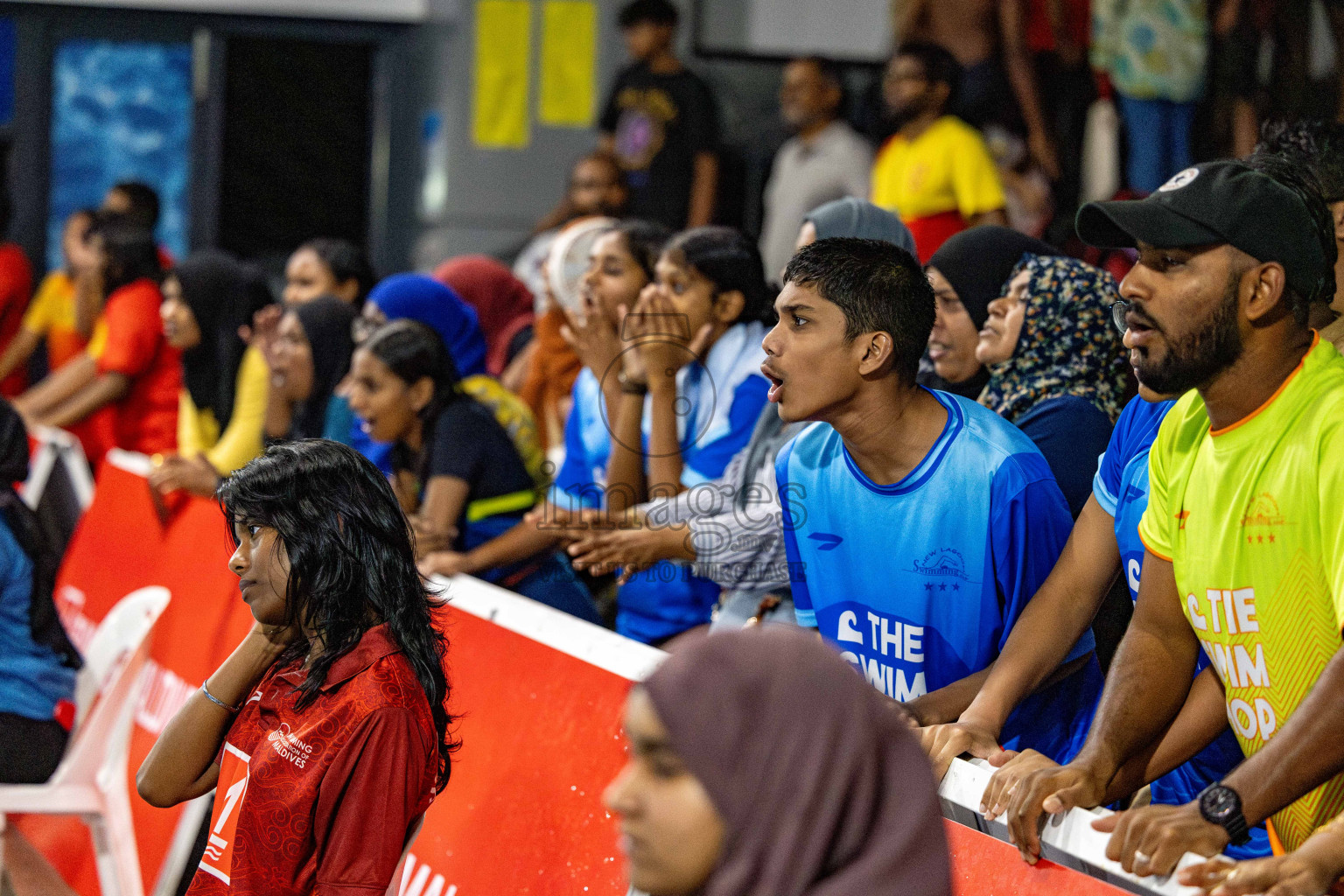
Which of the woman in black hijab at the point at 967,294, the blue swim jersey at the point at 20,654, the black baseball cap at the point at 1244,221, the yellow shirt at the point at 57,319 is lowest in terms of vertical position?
the blue swim jersey at the point at 20,654

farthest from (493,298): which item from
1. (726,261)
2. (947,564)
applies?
(947,564)

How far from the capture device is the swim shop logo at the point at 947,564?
9.38 ft

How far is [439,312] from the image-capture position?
5.40 meters

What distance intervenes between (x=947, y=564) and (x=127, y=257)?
5975 millimetres

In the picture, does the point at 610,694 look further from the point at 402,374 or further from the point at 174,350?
the point at 174,350

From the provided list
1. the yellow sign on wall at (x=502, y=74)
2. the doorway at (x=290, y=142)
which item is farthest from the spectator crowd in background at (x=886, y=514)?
the doorway at (x=290, y=142)

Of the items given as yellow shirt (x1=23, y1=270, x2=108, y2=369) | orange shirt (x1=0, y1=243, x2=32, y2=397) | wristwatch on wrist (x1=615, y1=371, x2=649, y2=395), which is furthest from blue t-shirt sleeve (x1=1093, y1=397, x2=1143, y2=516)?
orange shirt (x1=0, y1=243, x2=32, y2=397)

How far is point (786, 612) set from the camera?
11.7 ft

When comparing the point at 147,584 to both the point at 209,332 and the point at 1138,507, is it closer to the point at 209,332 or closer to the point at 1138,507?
the point at 209,332

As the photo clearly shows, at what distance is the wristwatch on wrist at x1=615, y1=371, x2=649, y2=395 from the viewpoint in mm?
4367

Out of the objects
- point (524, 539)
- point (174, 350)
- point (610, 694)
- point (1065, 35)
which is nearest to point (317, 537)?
point (610, 694)

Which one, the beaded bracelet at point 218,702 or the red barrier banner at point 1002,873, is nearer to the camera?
the red barrier banner at point 1002,873

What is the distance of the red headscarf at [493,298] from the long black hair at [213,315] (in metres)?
0.90

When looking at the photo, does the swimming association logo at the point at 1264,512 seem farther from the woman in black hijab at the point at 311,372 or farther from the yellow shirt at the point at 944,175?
the yellow shirt at the point at 944,175
